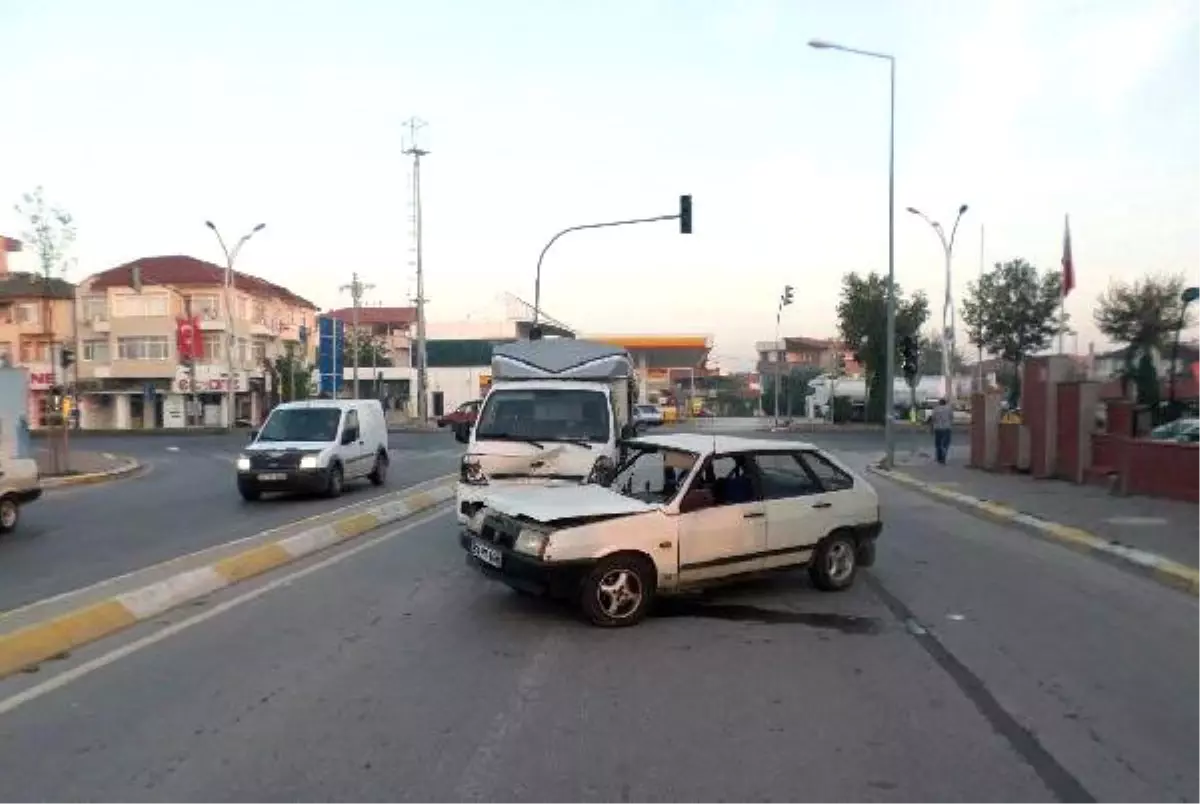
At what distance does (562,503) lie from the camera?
8.30 metres

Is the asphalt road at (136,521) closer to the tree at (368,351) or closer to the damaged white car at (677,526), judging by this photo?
the damaged white car at (677,526)

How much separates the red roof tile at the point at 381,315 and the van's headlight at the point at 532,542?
104942 millimetres

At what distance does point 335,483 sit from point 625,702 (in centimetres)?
1416

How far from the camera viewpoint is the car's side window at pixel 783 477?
9.09 meters

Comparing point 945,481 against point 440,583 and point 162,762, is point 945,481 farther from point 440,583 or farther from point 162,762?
point 162,762

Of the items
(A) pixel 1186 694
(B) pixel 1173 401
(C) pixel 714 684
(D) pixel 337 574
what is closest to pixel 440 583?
(D) pixel 337 574

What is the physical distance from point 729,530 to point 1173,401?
22.8 meters

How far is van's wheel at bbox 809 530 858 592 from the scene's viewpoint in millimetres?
9398

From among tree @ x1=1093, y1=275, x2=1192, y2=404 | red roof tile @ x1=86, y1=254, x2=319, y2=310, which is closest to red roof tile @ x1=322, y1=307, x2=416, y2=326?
red roof tile @ x1=86, y1=254, x2=319, y2=310

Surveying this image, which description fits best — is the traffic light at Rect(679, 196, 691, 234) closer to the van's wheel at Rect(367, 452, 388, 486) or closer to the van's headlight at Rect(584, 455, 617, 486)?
the van's wheel at Rect(367, 452, 388, 486)

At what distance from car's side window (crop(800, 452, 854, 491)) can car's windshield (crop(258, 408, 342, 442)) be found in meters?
12.0

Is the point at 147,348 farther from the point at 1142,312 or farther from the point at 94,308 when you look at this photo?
the point at 1142,312

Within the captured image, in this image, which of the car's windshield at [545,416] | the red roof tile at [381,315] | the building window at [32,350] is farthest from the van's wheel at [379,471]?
the red roof tile at [381,315]

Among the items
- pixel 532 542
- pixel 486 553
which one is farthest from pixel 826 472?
pixel 486 553
